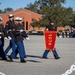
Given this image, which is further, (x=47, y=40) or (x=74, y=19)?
(x=74, y=19)

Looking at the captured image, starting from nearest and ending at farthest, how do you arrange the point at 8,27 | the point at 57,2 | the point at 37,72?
the point at 37,72 < the point at 8,27 < the point at 57,2

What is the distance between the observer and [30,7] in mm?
141875

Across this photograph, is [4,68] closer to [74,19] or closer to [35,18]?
[74,19]

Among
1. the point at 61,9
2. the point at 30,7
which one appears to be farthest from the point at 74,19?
the point at 30,7

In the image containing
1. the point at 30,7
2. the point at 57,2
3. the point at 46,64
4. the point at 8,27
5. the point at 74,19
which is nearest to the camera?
the point at 46,64

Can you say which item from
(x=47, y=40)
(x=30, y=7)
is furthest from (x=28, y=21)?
(x=47, y=40)

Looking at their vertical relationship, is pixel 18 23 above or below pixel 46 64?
above

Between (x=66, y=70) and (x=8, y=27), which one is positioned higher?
(x=8, y=27)

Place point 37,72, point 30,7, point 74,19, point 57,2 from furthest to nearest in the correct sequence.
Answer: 1. point 30,7
2. point 57,2
3. point 74,19
4. point 37,72

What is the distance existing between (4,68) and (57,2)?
293 ft

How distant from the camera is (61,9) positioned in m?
81.6

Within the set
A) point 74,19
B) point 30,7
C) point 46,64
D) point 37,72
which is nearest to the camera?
point 37,72

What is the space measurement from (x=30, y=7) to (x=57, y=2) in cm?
4319

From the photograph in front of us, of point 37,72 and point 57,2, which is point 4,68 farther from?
point 57,2
